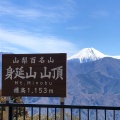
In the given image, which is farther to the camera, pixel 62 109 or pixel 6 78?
pixel 6 78

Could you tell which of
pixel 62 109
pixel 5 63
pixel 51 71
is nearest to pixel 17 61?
pixel 5 63

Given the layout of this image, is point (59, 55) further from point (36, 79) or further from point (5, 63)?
point (5, 63)

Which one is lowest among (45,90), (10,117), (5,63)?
(10,117)

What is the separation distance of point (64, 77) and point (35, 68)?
2.32ft

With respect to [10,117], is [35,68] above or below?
above

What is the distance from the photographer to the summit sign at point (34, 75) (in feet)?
27.7

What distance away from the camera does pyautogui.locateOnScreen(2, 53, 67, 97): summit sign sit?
27.7 ft

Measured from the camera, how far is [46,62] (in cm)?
856

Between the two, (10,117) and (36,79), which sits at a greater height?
(36,79)

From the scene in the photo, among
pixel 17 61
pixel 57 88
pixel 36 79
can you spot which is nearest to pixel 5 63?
pixel 17 61

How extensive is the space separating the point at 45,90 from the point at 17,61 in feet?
3.09

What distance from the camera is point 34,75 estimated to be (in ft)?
28.3

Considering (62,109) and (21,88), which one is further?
(21,88)

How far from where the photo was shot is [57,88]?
8.45 metres
